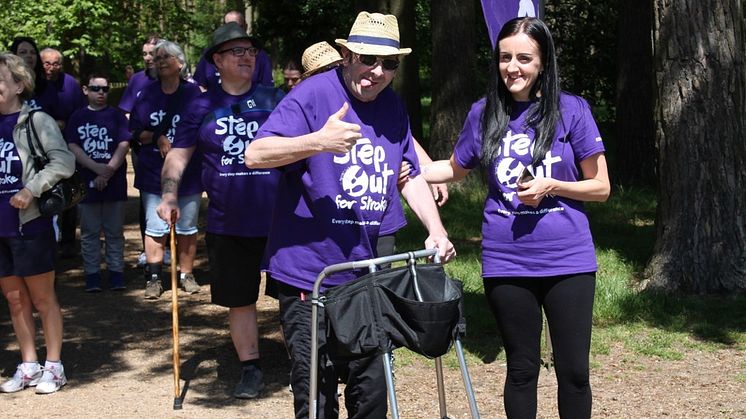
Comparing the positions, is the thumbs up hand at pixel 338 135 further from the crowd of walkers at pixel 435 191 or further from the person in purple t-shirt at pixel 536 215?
the person in purple t-shirt at pixel 536 215

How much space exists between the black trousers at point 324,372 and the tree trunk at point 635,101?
32.1 feet

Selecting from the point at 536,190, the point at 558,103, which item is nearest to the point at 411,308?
the point at 536,190

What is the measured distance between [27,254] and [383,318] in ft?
10.6

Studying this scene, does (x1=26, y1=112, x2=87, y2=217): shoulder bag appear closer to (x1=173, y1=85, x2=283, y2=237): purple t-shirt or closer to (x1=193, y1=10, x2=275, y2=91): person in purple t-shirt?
(x1=173, y1=85, x2=283, y2=237): purple t-shirt

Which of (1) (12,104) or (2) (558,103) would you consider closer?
(2) (558,103)

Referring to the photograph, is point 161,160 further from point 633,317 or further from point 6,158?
point 633,317

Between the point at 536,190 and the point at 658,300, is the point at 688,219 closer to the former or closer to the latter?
the point at 658,300

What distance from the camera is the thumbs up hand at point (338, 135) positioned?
13.5 feet

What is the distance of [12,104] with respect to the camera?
6.68 meters

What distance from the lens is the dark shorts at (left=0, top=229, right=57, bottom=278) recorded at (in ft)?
21.7

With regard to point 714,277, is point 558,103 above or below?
above

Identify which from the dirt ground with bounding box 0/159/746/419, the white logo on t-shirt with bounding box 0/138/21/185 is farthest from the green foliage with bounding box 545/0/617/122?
the white logo on t-shirt with bounding box 0/138/21/185

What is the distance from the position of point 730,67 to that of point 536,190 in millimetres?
4203

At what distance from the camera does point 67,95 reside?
11180mm
